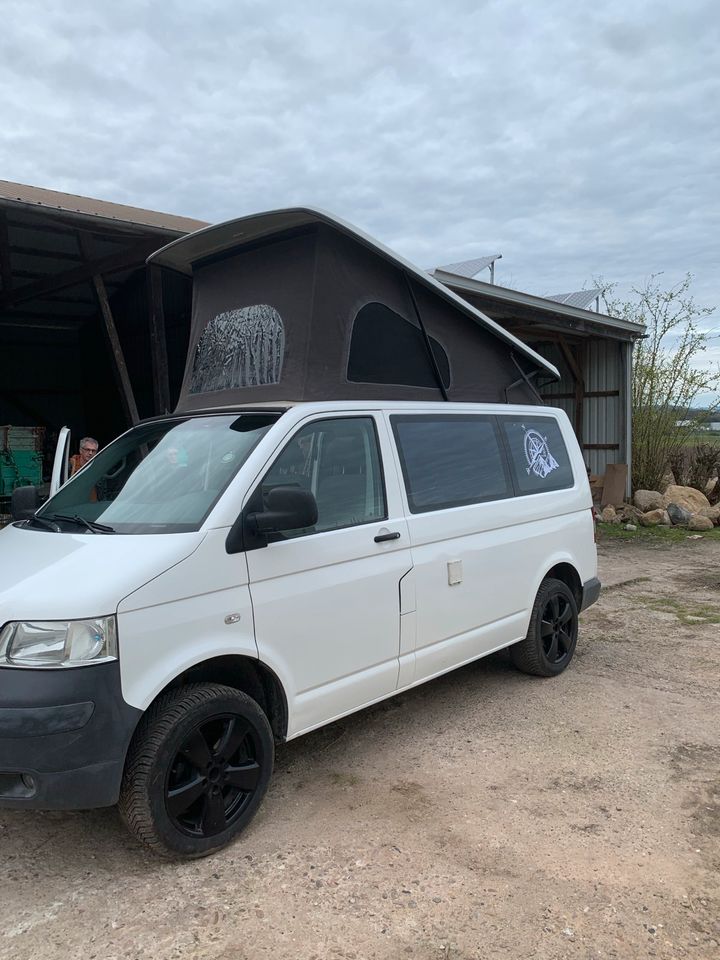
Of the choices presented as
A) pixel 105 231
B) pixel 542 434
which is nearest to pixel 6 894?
pixel 542 434

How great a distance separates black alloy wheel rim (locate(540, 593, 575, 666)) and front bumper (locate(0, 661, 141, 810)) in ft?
10.3

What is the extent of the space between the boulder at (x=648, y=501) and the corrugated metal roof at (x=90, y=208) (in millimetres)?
9384

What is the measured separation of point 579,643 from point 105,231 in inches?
300

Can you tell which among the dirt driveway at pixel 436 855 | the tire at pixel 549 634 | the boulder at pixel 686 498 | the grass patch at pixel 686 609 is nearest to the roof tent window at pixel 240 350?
the dirt driveway at pixel 436 855

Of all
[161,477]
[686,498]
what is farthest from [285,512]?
[686,498]

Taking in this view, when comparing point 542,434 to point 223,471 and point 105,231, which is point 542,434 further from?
point 105,231

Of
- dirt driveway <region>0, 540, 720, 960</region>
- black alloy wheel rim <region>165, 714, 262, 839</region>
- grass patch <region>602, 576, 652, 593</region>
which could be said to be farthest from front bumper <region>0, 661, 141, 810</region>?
grass patch <region>602, 576, 652, 593</region>

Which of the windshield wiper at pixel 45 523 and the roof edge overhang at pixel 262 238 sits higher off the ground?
the roof edge overhang at pixel 262 238

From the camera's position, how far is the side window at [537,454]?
4.81 m

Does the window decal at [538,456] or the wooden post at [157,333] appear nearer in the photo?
the window decal at [538,456]

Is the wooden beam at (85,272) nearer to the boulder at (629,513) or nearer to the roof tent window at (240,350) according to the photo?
the roof tent window at (240,350)

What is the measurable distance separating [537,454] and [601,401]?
11.1 metres

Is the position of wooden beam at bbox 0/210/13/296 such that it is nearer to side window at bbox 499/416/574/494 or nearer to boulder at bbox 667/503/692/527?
side window at bbox 499/416/574/494

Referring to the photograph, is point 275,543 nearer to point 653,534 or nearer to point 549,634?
point 549,634
